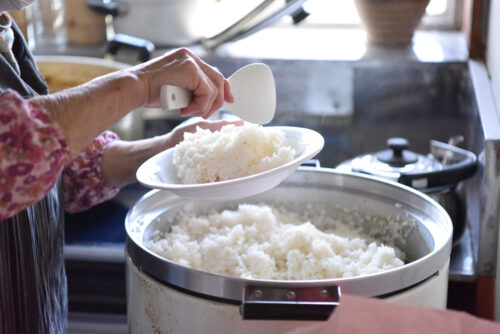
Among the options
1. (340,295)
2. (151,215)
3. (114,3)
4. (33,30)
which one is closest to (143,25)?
(114,3)

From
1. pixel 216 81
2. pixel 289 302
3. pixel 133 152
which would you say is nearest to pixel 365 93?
pixel 133 152

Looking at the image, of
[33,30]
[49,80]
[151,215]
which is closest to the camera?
[151,215]

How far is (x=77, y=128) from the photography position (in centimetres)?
96

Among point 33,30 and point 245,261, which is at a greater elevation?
point 33,30

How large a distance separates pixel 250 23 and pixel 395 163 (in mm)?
833

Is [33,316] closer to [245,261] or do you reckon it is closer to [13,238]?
[13,238]

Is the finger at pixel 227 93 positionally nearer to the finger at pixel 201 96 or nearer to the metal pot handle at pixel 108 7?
the finger at pixel 201 96

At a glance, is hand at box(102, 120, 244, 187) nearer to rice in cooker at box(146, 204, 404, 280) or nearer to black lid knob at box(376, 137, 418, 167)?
rice in cooker at box(146, 204, 404, 280)

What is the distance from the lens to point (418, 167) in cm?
160

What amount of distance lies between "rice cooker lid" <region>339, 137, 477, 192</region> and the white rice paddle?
0.41m

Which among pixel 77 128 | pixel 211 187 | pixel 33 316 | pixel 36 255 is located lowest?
pixel 33 316

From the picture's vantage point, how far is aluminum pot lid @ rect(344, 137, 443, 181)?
62.3 inches

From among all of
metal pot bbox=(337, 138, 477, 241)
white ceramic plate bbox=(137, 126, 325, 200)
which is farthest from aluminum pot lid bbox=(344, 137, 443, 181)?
white ceramic plate bbox=(137, 126, 325, 200)

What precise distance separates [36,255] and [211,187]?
0.41 meters
